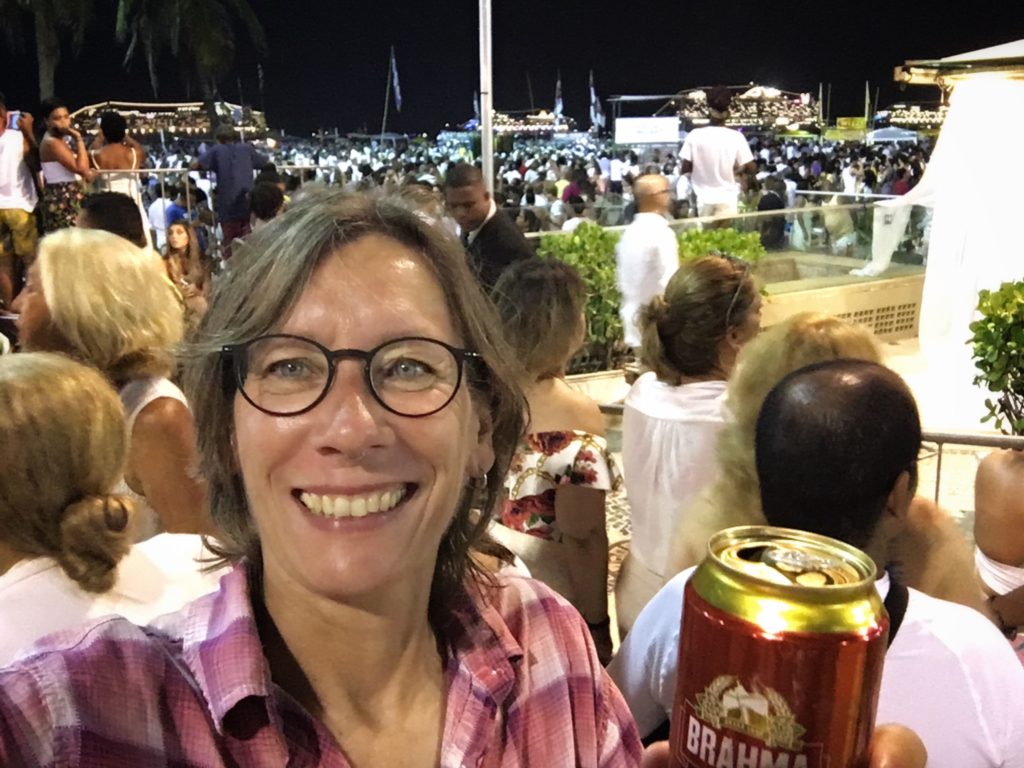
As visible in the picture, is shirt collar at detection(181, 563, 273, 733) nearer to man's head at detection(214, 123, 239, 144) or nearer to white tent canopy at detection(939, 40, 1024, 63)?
white tent canopy at detection(939, 40, 1024, 63)

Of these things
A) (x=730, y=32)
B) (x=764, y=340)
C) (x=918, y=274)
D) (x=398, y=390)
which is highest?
(x=730, y=32)

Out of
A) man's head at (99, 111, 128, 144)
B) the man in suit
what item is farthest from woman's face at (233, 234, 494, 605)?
man's head at (99, 111, 128, 144)

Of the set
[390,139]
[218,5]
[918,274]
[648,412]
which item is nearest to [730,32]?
[390,139]

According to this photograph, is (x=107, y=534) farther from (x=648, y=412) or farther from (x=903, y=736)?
(x=648, y=412)

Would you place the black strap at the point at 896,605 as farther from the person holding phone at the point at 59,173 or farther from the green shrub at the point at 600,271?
the person holding phone at the point at 59,173

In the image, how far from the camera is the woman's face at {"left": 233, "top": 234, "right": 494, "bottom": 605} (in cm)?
109

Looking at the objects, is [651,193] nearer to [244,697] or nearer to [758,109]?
[244,697]

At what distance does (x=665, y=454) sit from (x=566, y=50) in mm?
68833

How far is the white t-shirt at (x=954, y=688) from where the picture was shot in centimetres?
143

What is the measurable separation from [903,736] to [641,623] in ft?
2.45

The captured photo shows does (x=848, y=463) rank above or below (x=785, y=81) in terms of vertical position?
below

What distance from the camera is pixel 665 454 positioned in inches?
116

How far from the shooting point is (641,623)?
1772 mm

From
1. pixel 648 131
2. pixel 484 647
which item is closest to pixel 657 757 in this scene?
pixel 484 647
